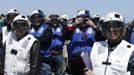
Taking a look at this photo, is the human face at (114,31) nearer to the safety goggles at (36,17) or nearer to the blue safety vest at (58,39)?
the safety goggles at (36,17)

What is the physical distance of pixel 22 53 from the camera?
23.3 feet

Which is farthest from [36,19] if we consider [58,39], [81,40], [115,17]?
[115,17]

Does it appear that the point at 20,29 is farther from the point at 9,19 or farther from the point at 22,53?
the point at 9,19

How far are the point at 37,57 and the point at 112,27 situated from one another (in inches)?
78.7

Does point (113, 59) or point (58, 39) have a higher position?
point (113, 59)

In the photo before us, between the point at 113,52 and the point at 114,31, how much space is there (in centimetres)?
23

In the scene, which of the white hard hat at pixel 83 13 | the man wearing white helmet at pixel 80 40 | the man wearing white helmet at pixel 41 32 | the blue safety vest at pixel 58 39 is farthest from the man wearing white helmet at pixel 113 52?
the blue safety vest at pixel 58 39

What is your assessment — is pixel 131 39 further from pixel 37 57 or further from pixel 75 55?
pixel 37 57

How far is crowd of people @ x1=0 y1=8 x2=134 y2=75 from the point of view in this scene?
528 centimetres

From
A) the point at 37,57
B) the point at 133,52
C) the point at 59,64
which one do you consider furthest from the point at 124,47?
the point at 59,64

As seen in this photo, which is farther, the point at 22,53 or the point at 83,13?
the point at 83,13

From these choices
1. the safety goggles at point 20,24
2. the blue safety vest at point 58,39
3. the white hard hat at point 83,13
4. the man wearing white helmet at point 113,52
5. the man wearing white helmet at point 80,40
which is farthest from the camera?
the blue safety vest at point 58,39

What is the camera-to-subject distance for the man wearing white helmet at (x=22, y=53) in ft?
23.3

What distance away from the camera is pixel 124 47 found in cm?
526
